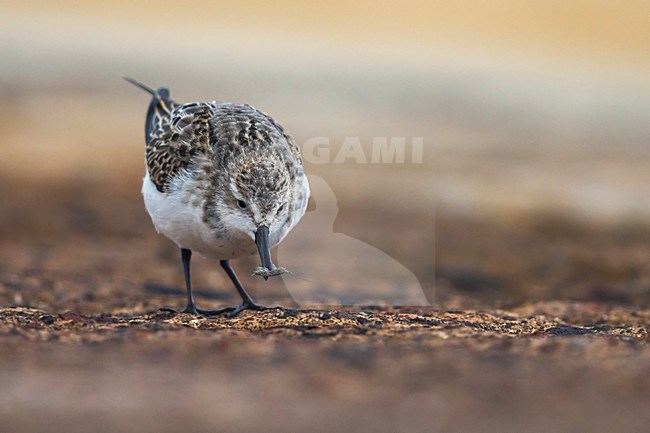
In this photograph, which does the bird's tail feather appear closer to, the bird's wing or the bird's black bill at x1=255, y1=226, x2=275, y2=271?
the bird's wing

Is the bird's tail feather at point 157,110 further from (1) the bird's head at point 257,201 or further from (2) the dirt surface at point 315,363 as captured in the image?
(1) the bird's head at point 257,201

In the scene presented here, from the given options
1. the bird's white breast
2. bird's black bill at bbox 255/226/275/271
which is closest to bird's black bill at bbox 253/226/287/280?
bird's black bill at bbox 255/226/275/271

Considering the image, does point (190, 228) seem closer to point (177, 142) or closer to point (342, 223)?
point (177, 142)

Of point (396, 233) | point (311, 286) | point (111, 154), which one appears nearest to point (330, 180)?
point (396, 233)

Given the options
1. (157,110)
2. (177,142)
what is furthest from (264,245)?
(157,110)

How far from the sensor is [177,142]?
7.55m

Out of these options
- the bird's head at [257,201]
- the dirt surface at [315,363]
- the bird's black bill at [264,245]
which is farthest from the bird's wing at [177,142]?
the dirt surface at [315,363]

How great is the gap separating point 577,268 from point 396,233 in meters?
2.80

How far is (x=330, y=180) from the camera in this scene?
15.9 meters

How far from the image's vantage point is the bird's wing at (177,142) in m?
7.29

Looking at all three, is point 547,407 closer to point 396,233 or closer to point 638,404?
point 638,404

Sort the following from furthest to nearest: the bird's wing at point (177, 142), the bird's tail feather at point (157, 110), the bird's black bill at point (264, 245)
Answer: the bird's tail feather at point (157, 110)
the bird's wing at point (177, 142)
the bird's black bill at point (264, 245)


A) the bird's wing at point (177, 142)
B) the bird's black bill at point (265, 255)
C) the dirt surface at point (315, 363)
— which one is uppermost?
the bird's wing at point (177, 142)

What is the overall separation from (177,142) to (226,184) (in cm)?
97
